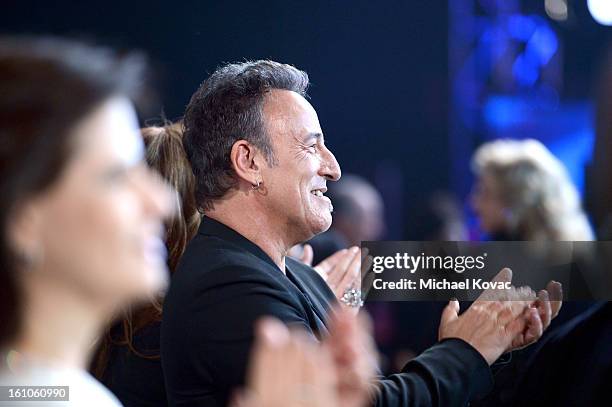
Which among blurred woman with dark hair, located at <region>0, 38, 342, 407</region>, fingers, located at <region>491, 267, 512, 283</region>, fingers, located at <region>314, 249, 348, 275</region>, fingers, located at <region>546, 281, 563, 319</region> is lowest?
blurred woman with dark hair, located at <region>0, 38, 342, 407</region>

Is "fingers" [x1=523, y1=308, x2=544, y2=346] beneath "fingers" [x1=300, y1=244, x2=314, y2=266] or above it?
beneath

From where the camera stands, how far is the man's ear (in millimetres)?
1678

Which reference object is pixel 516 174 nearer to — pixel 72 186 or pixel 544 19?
pixel 544 19

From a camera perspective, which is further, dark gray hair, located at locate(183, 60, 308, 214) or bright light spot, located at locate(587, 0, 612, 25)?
bright light spot, located at locate(587, 0, 612, 25)

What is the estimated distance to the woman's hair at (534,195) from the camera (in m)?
2.61

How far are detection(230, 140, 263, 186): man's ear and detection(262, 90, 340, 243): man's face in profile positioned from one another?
0.02 meters

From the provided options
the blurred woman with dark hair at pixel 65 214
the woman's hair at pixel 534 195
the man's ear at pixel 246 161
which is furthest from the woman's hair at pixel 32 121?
the woman's hair at pixel 534 195

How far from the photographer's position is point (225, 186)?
Answer: 66.4 inches

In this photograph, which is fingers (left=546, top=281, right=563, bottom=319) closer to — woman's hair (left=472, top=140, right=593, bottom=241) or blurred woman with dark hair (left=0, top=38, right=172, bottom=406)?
woman's hair (left=472, top=140, right=593, bottom=241)

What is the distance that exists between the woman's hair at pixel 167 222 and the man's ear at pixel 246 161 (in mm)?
177

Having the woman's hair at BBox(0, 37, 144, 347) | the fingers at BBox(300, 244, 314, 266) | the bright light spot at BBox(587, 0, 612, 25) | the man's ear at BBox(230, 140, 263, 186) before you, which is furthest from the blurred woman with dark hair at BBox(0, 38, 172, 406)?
the bright light spot at BBox(587, 0, 612, 25)

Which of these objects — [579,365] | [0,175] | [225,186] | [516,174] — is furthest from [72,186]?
[516,174]

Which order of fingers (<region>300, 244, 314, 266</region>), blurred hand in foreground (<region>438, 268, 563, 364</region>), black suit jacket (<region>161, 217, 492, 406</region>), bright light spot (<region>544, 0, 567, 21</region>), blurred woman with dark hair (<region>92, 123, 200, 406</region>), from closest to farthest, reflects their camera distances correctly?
black suit jacket (<region>161, 217, 492, 406</region>) < blurred hand in foreground (<region>438, 268, 563, 364</region>) < blurred woman with dark hair (<region>92, 123, 200, 406</region>) < fingers (<region>300, 244, 314, 266</region>) < bright light spot (<region>544, 0, 567, 21</region>)

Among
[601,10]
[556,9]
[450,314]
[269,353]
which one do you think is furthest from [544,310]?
[556,9]
